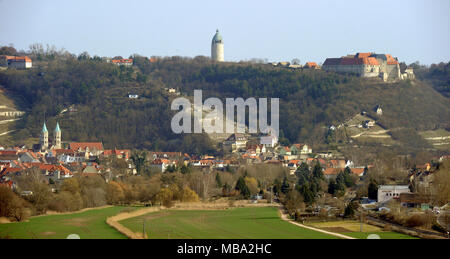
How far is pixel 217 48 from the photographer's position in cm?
12300

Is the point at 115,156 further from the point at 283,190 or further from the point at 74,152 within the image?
the point at 283,190

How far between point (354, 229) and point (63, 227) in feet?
38.0

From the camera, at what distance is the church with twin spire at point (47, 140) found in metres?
80.2

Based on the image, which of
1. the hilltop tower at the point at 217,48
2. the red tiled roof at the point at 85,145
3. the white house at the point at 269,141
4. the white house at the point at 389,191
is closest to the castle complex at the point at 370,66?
the hilltop tower at the point at 217,48

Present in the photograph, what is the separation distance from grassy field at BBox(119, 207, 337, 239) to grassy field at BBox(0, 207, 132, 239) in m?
1.28

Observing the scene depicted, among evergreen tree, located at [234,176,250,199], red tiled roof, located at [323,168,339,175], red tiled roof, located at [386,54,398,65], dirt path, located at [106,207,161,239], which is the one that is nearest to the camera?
dirt path, located at [106,207,161,239]

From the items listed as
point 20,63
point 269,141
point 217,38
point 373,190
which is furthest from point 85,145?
point 217,38

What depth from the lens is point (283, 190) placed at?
52875 millimetres

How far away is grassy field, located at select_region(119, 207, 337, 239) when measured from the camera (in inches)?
1264

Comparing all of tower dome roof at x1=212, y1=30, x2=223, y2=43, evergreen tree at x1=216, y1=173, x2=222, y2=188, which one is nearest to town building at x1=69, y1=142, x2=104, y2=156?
evergreen tree at x1=216, y1=173, x2=222, y2=188

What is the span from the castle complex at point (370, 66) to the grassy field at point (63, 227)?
2667 inches

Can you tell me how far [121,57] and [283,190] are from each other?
2836 inches

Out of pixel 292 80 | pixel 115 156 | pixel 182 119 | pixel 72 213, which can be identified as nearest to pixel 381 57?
pixel 292 80

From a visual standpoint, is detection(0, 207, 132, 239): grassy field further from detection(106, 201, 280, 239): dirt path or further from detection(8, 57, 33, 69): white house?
detection(8, 57, 33, 69): white house
